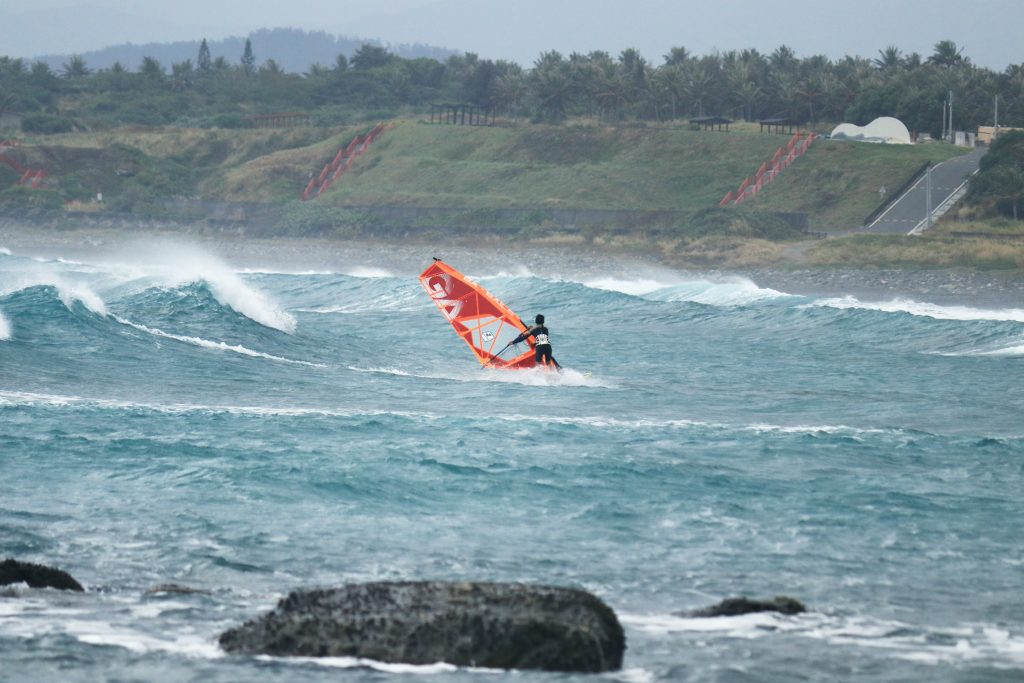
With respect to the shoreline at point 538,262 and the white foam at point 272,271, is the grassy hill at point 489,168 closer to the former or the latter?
the shoreline at point 538,262

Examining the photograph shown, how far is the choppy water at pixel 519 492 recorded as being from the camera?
7988 mm

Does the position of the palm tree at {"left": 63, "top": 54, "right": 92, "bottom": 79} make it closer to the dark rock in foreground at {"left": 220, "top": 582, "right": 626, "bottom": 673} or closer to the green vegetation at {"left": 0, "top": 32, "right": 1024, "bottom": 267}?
the green vegetation at {"left": 0, "top": 32, "right": 1024, "bottom": 267}

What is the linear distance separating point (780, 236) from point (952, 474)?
3700cm

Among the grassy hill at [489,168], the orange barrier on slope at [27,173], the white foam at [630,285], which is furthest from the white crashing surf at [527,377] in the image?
the orange barrier on slope at [27,173]

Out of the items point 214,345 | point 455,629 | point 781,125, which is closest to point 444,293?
point 214,345

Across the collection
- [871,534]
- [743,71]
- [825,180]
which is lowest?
[871,534]

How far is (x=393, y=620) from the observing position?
24.9 ft

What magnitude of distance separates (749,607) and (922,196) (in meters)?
46.8

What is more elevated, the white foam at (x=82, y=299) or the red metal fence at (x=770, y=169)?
the red metal fence at (x=770, y=169)

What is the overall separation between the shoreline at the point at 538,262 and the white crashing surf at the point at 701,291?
2657 mm

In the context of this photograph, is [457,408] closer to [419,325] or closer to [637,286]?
[419,325]

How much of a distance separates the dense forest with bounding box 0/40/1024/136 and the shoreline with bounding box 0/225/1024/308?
25446mm

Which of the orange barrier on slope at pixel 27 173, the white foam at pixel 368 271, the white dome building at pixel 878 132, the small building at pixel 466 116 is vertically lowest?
the white foam at pixel 368 271

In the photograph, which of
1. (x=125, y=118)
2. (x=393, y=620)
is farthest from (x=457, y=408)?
(x=125, y=118)
